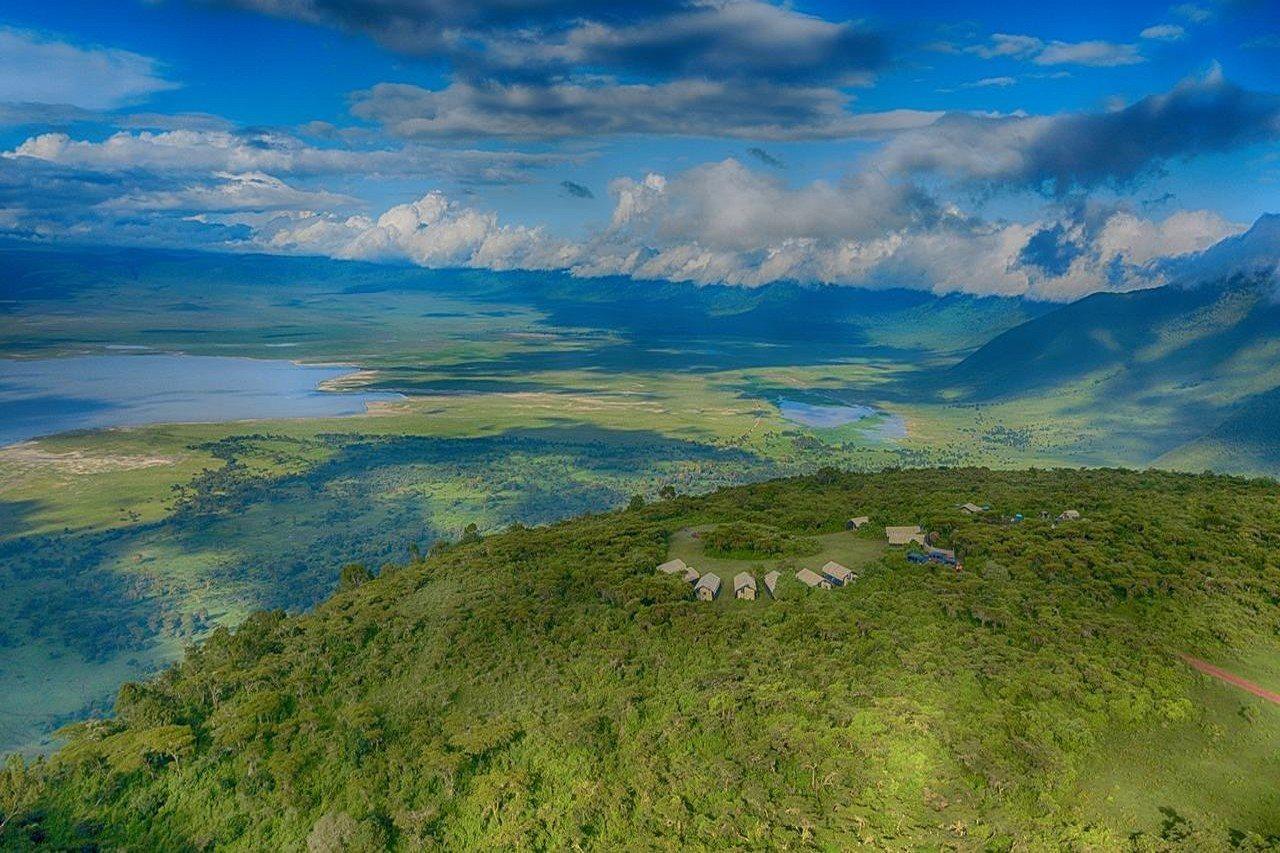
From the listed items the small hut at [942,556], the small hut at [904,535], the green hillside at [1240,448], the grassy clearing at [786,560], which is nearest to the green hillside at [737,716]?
the grassy clearing at [786,560]

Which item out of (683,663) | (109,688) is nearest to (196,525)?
(109,688)

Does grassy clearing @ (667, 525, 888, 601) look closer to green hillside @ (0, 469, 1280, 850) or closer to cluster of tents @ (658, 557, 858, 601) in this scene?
cluster of tents @ (658, 557, 858, 601)

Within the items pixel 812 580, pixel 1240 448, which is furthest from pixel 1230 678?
pixel 1240 448

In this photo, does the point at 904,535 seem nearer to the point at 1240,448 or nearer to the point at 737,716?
the point at 737,716

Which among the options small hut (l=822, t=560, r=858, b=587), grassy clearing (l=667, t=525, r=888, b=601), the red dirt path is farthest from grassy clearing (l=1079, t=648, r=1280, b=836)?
grassy clearing (l=667, t=525, r=888, b=601)

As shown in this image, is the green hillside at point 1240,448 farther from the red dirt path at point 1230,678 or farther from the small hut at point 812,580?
the small hut at point 812,580

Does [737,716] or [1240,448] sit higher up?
[737,716]

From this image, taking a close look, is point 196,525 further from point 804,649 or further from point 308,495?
point 804,649
